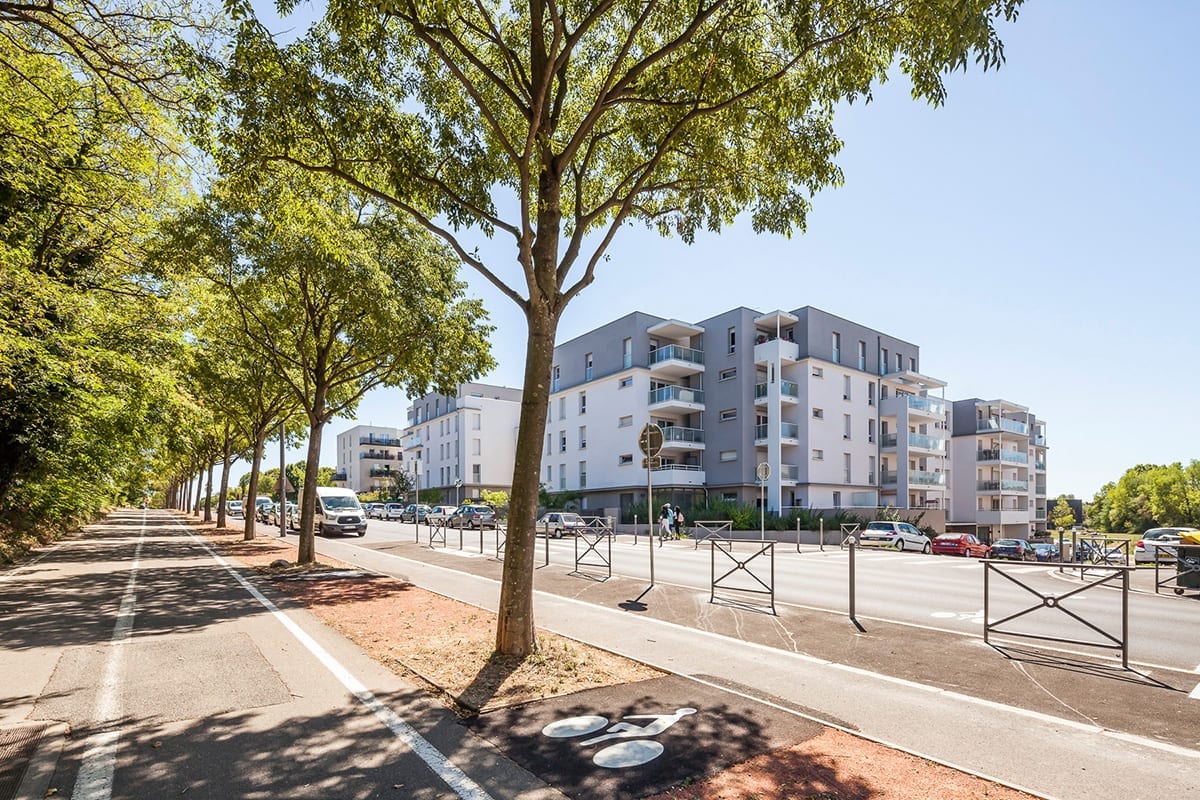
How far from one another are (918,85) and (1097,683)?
6.17 m

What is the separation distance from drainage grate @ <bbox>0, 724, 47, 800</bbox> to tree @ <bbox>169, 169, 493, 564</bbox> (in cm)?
762

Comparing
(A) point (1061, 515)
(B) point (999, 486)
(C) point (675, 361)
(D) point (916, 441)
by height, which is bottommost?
(A) point (1061, 515)

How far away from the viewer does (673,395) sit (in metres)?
43.2

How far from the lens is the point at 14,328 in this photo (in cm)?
1059

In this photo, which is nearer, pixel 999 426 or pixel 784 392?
pixel 784 392

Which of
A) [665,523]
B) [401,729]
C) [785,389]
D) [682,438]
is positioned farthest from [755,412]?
[401,729]

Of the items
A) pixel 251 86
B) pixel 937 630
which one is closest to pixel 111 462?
pixel 251 86

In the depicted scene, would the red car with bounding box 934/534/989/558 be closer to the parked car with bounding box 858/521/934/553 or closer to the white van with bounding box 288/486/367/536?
the parked car with bounding box 858/521/934/553

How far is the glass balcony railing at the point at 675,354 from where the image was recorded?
43.8m

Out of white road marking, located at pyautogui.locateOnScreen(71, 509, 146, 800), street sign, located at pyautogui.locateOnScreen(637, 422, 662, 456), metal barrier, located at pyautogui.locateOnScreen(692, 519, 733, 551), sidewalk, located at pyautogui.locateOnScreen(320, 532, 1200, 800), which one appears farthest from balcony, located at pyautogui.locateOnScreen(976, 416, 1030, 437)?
white road marking, located at pyautogui.locateOnScreen(71, 509, 146, 800)

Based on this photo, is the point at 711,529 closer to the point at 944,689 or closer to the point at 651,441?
the point at 651,441

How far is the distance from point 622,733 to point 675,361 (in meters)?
39.3

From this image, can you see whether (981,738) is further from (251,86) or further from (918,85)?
(251,86)

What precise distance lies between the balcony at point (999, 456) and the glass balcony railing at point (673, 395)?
102 ft
